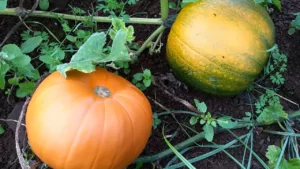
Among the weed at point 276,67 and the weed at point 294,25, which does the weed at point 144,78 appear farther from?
the weed at point 294,25

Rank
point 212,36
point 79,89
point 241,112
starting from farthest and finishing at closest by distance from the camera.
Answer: point 241,112 < point 212,36 < point 79,89

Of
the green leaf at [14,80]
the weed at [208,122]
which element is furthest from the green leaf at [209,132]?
the green leaf at [14,80]

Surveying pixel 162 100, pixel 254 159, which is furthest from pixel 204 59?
pixel 254 159

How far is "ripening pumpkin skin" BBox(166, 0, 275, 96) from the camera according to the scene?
177cm

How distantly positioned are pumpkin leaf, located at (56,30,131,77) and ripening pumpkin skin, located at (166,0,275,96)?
354 mm

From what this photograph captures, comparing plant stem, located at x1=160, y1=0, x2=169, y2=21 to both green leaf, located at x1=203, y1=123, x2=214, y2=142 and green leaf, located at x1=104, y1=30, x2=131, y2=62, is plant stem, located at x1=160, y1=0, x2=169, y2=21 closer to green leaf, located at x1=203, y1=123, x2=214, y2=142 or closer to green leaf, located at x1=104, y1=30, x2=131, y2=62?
green leaf, located at x1=104, y1=30, x2=131, y2=62

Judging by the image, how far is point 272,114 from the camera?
192 centimetres

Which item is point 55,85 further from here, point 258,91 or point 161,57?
point 258,91

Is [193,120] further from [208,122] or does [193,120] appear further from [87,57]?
[87,57]

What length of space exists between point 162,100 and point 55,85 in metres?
0.63

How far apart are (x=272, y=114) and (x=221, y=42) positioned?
42 cm

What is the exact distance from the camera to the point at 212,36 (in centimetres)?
177

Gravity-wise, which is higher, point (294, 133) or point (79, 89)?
point (79, 89)

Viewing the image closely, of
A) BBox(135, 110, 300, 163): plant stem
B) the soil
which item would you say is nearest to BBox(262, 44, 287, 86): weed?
the soil
